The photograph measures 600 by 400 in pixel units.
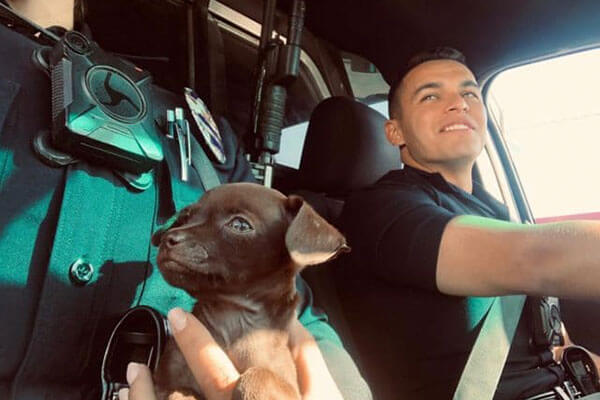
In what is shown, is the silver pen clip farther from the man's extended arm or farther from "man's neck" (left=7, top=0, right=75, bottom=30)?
the man's extended arm

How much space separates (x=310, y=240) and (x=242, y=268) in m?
0.13

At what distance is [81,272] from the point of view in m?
1.14

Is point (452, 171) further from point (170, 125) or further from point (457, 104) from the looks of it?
point (170, 125)

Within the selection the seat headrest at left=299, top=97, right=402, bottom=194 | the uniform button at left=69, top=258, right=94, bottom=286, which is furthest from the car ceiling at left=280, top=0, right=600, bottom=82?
the uniform button at left=69, top=258, right=94, bottom=286

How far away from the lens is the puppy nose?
101 cm

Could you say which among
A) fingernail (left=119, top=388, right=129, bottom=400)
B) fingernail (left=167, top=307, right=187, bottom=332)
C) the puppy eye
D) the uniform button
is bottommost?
fingernail (left=119, top=388, right=129, bottom=400)

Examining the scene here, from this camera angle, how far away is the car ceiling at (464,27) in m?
2.21

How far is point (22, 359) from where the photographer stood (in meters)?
1.07

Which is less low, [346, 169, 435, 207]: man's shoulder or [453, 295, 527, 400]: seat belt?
[346, 169, 435, 207]: man's shoulder

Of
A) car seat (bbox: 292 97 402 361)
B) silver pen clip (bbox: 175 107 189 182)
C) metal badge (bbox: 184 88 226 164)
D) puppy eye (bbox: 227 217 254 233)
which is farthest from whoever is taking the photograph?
car seat (bbox: 292 97 402 361)

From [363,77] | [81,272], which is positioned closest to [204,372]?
[81,272]

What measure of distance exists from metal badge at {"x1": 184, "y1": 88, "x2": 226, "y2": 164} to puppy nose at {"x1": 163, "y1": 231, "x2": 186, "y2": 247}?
539mm

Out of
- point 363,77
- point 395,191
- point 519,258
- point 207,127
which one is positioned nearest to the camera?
point 519,258

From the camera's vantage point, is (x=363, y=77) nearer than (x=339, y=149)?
No
